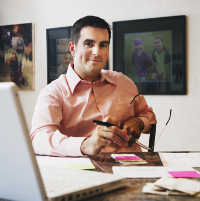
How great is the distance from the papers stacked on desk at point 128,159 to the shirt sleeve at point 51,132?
17 centimetres

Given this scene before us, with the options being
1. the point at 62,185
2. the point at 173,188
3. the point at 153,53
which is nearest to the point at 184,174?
the point at 173,188

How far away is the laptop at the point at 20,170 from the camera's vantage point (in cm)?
56

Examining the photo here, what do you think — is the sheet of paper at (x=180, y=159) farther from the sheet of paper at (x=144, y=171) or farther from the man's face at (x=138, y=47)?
the man's face at (x=138, y=47)

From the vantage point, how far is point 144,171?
1.03 meters

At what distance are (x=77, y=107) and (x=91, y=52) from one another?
1.17 ft

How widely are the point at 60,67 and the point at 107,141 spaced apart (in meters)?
2.40

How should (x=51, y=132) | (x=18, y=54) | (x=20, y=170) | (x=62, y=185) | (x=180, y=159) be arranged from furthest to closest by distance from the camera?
1. (x=18, y=54)
2. (x=51, y=132)
3. (x=180, y=159)
4. (x=62, y=185)
5. (x=20, y=170)

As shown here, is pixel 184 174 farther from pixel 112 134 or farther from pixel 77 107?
pixel 77 107

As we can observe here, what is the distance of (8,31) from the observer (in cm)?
375

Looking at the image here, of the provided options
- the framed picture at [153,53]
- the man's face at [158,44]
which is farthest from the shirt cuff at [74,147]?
the man's face at [158,44]

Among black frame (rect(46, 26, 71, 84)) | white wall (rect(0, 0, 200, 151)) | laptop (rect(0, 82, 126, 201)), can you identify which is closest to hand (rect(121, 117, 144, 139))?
laptop (rect(0, 82, 126, 201))

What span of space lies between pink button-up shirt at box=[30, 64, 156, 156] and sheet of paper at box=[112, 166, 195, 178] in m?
0.42

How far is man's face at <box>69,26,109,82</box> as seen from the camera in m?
1.84

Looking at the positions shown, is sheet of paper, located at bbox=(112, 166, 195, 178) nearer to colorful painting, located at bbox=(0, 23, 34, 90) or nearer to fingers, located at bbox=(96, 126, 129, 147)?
fingers, located at bbox=(96, 126, 129, 147)
